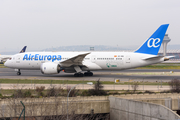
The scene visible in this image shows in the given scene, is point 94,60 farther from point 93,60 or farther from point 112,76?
point 112,76

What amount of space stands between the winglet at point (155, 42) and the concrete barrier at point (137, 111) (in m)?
20.1

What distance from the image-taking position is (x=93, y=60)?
4206cm

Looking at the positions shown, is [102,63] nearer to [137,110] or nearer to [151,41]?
[151,41]

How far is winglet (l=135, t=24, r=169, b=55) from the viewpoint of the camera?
3959 centimetres

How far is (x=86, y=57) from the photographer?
1677 inches

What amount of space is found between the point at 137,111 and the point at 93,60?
22432mm

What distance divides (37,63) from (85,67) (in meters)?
8.75

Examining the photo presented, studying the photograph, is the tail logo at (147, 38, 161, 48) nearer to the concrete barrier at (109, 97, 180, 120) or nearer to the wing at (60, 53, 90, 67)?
the wing at (60, 53, 90, 67)

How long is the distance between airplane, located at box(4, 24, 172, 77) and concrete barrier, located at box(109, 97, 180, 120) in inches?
710

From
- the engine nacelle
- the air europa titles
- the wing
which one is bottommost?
A: the engine nacelle

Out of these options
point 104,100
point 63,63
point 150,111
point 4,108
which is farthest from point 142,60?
point 4,108

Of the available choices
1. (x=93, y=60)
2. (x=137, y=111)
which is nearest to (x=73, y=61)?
(x=93, y=60)

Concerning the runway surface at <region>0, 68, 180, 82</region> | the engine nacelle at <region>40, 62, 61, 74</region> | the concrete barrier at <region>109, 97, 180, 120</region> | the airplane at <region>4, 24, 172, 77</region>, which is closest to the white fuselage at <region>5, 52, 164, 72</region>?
the airplane at <region>4, 24, 172, 77</region>

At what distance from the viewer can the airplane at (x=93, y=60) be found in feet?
129
